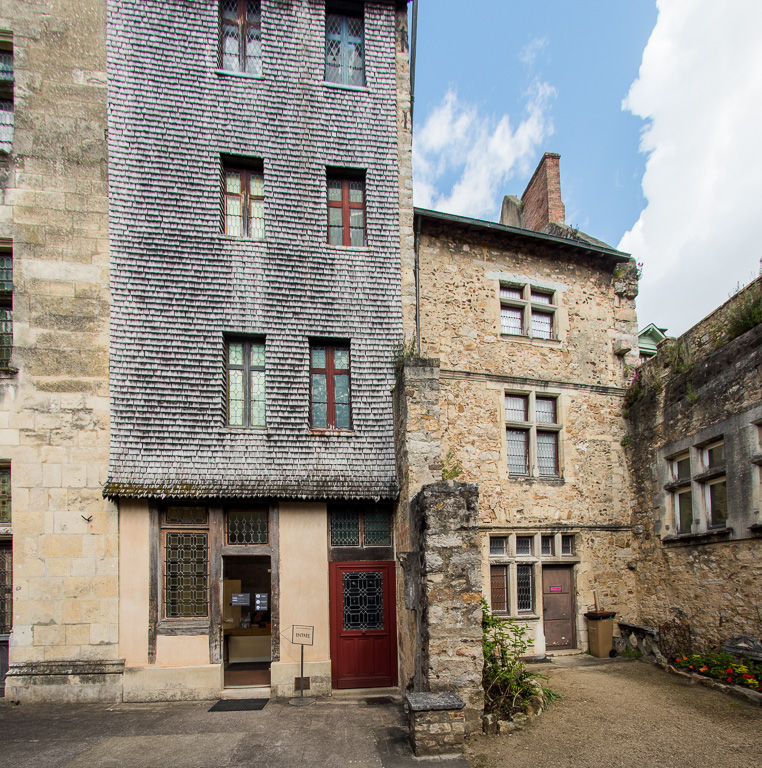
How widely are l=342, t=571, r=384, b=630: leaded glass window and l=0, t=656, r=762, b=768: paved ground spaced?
99cm

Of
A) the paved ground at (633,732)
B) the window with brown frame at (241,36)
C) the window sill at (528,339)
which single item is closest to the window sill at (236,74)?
the window with brown frame at (241,36)

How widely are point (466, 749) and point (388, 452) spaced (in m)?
3.89

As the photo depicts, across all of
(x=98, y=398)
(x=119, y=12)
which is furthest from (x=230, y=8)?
(x=98, y=398)

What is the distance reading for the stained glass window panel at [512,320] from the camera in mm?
10453

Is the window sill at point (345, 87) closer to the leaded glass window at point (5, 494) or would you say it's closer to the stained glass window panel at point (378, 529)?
the stained glass window panel at point (378, 529)

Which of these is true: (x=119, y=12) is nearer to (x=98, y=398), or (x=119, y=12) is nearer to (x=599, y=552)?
(x=98, y=398)

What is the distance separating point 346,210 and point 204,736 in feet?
25.1

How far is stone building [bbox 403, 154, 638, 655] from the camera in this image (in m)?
9.72

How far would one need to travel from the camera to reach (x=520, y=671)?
660cm

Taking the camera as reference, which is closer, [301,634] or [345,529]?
[301,634]

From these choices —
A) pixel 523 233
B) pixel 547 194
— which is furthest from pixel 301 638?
pixel 547 194

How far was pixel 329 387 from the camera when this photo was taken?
8.38 m

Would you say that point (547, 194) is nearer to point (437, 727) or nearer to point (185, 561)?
point (185, 561)

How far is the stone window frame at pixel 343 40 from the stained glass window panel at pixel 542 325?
214 inches
